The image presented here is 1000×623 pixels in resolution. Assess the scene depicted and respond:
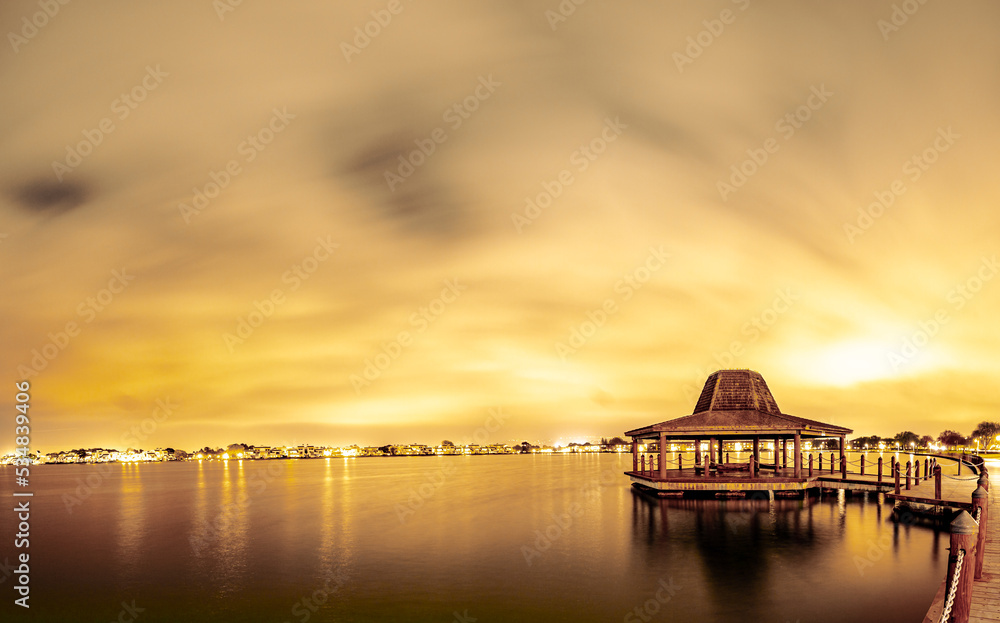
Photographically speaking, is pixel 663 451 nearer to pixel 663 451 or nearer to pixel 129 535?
pixel 663 451

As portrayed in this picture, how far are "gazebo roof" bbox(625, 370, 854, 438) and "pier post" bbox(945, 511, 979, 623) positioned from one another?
995 inches

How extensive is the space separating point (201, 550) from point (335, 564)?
7.97 metres

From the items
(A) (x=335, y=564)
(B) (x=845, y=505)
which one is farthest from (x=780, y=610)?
(B) (x=845, y=505)

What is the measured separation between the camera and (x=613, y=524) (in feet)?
106

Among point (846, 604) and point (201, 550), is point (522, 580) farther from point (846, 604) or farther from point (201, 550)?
point (201, 550)

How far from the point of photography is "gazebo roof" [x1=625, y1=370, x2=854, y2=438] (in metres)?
34.0

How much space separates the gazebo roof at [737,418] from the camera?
34031 mm

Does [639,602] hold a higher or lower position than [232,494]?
higher

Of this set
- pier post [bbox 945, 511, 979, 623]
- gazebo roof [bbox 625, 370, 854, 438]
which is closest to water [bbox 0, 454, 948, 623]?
gazebo roof [bbox 625, 370, 854, 438]

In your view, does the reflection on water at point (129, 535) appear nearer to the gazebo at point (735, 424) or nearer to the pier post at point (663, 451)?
the pier post at point (663, 451)

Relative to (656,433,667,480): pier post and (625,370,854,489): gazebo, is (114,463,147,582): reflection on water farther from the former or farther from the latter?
(625,370,854,489): gazebo

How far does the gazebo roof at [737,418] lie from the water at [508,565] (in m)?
4.09

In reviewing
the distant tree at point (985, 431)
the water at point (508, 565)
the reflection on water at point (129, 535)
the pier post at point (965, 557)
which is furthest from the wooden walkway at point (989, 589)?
the distant tree at point (985, 431)

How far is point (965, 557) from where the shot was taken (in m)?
8.63
